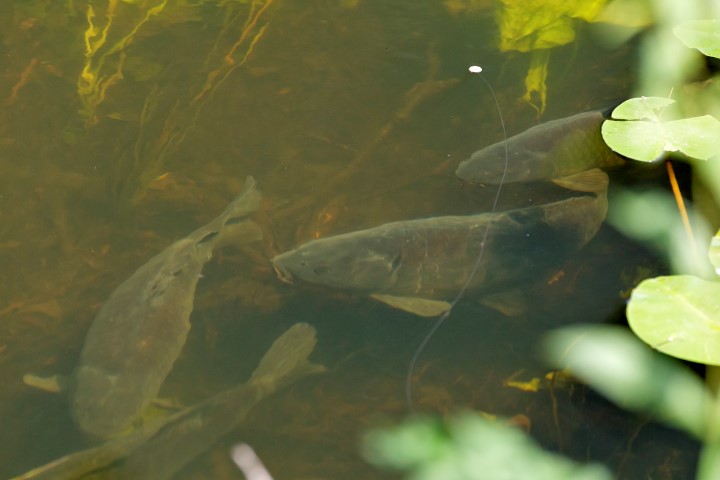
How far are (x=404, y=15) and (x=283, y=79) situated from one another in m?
1.23

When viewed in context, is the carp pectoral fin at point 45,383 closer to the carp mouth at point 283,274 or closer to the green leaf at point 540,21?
the carp mouth at point 283,274

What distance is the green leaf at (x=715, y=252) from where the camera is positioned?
132 inches

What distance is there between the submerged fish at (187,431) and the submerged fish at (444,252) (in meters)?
0.51

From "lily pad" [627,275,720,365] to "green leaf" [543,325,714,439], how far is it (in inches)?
9.0

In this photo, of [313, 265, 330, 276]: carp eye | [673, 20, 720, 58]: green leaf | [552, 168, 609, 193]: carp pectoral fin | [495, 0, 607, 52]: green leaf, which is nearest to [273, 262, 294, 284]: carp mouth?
[313, 265, 330, 276]: carp eye

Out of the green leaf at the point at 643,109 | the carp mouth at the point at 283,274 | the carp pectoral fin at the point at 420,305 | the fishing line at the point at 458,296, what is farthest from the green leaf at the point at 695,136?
the carp mouth at the point at 283,274

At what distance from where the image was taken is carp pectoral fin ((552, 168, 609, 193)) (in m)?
4.38

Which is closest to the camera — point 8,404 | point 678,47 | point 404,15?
point 8,404

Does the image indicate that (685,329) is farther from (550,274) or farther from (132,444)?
(132,444)

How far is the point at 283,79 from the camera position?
5250 mm

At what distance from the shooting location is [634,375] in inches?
129

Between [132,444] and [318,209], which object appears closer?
[132,444]

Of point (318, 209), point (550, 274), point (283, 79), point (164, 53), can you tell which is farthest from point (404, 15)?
point (550, 274)

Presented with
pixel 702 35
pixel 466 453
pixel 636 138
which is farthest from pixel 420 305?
pixel 702 35
